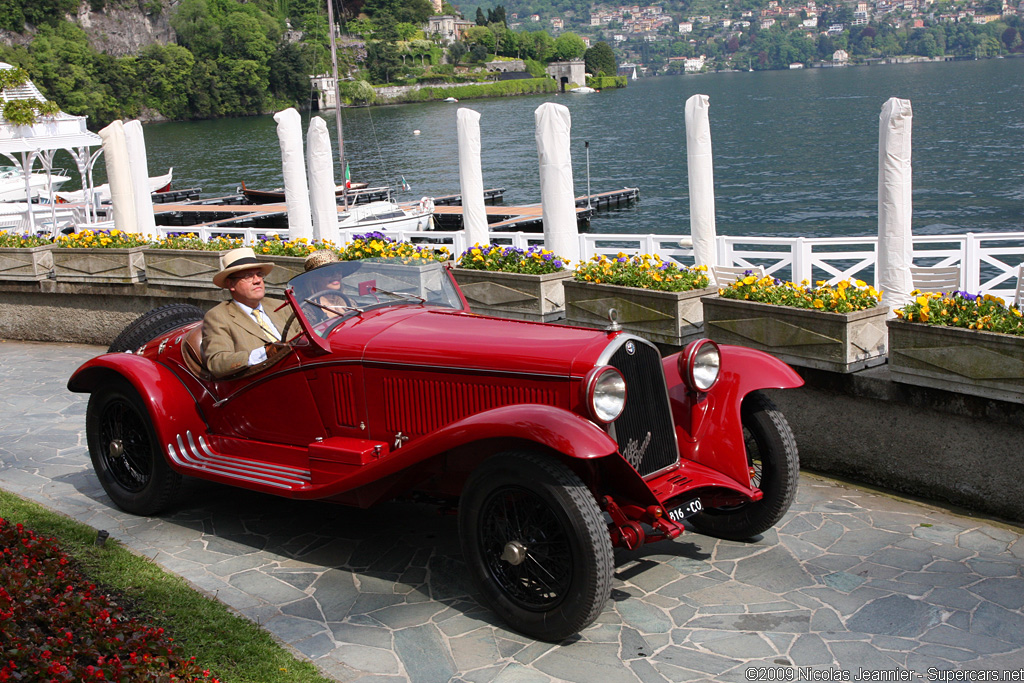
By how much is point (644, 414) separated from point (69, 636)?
3.06 meters

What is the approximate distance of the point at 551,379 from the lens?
16.4ft

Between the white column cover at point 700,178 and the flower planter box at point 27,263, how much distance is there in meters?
8.95

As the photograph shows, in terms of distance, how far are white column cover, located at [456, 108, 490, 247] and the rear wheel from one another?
15.7 ft

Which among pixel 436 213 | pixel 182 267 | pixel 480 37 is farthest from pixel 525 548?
pixel 480 37

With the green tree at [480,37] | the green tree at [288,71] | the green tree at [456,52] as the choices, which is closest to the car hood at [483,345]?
the green tree at [288,71]

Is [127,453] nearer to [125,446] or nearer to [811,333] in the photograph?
[125,446]

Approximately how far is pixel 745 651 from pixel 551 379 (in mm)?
1684

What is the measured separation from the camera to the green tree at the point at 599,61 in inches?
7274

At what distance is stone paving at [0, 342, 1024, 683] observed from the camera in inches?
180

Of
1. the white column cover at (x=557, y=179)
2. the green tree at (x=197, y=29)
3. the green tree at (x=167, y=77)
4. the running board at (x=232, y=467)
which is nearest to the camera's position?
the running board at (x=232, y=467)

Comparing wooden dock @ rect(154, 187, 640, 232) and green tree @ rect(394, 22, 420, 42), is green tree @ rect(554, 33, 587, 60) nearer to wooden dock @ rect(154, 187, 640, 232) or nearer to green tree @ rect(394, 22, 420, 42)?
green tree @ rect(394, 22, 420, 42)

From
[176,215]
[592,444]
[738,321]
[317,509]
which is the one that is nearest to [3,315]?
[317,509]

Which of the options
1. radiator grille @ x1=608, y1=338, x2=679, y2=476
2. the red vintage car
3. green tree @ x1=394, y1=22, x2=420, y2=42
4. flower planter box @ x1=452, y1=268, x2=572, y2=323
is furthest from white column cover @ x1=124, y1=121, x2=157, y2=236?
green tree @ x1=394, y1=22, x2=420, y2=42

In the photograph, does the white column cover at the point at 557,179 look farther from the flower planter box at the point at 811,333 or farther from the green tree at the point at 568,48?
the green tree at the point at 568,48
